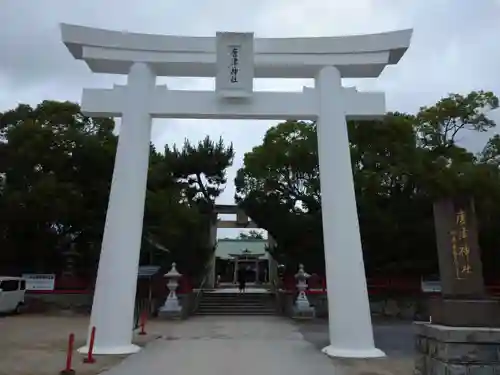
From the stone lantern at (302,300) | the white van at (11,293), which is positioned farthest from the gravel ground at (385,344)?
the white van at (11,293)

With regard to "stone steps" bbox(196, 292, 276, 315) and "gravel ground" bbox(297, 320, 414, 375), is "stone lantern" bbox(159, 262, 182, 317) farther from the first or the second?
"gravel ground" bbox(297, 320, 414, 375)

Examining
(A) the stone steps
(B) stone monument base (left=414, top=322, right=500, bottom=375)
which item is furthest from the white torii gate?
(A) the stone steps

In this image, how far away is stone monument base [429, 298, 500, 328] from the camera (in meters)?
6.35

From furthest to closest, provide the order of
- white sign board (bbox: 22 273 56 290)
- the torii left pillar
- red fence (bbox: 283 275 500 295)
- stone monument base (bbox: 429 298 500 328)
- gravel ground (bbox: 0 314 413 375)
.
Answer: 1. white sign board (bbox: 22 273 56 290)
2. red fence (bbox: 283 275 500 295)
3. the torii left pillar
4. gravel ground (bbox: 0 314 413 375)
5. stone monument base (bbox: 429 298 500 328)

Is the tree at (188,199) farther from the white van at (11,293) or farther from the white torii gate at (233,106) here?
the white torii gate at (233,106)

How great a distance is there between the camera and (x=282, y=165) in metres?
23.0

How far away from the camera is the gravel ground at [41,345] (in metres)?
8.99

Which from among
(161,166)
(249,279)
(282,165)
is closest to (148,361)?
(282,165)

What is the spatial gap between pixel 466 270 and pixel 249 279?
35.6 metres

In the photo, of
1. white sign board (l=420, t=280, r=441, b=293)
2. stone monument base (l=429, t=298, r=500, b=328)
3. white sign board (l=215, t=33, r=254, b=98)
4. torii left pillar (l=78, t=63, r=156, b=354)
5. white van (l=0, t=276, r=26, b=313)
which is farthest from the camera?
white sign board (l=420, t=280, r=441, b=293)

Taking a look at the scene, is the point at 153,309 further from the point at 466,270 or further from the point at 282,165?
the point at 466,270

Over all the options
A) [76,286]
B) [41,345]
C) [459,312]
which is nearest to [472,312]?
[459,312]

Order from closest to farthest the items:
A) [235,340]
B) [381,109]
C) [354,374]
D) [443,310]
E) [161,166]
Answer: [443,310]
[354,374]
[381,109]
[235,340]
[161,166]

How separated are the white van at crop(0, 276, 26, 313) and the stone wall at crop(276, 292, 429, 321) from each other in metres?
11.5
